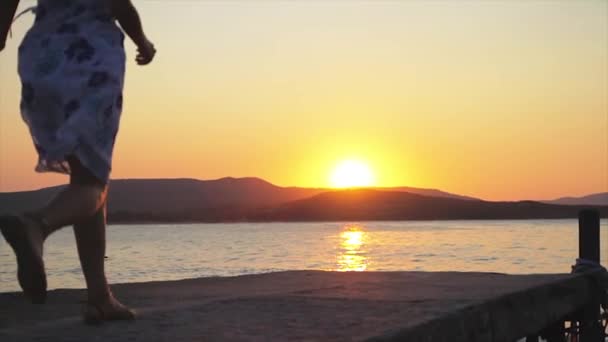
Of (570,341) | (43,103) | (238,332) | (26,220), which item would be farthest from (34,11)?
(570,341)

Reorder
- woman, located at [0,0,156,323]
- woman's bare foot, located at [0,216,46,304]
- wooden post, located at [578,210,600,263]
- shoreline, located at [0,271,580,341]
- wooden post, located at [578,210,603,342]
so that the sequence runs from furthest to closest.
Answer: wooden post, located at [578,210,600,263] → wooden post, located at [578,210,603,342] → shoreline, located at [0,271,580,341] → woman, located at [0,0,156,323] → woman's bare foot, located at [0,216,46,304]

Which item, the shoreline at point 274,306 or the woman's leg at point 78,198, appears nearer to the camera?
the woman's leg at point 78,198

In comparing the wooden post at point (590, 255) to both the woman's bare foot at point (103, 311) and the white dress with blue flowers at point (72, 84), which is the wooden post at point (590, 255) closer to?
the woman's bare foot at point (103, 311)

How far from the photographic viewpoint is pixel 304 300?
17.4ft

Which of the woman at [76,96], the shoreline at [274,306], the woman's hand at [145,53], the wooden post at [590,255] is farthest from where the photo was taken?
the wooden post at [590,255]

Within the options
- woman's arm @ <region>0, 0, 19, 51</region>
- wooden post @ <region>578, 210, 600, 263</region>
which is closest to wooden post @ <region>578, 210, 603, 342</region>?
wooden post @ <region>578, 210, 600, 263</region>

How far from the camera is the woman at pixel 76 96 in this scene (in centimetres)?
349

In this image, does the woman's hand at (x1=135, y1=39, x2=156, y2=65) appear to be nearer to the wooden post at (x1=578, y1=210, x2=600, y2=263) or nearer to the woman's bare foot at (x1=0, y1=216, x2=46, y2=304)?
the woman's bare foot at (x1=0, y1=216, x2=46, y2=304)

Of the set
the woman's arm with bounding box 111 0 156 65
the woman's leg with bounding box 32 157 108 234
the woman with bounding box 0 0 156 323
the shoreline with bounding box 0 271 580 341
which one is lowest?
the shoreline with bounding box 0 271 580 341

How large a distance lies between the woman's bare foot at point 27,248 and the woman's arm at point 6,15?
41.4 inches

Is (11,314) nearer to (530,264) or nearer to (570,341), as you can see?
(570,341)

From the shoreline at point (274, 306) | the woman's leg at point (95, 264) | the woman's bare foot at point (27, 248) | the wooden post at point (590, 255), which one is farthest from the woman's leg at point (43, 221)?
the wooden post at point (590, 255)

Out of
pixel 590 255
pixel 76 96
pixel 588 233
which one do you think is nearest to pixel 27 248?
pixel 76 96

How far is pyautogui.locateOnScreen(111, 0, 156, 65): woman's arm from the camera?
3.80 metres
